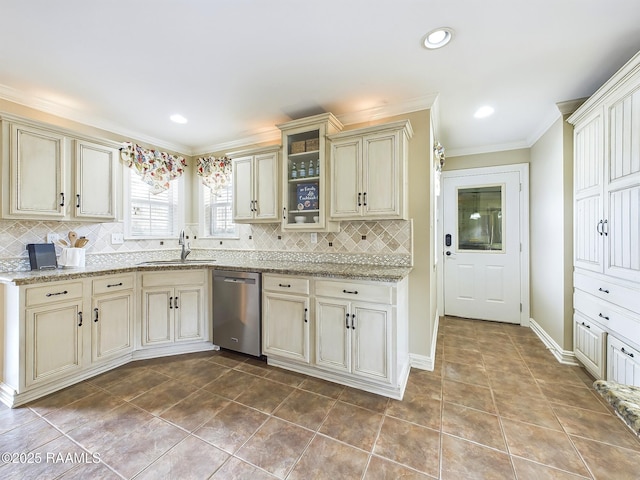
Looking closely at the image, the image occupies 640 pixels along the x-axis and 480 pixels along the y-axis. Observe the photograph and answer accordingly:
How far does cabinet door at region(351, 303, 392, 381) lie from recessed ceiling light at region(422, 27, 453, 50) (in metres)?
1.84

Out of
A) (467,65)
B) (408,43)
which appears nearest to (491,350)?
(467,65)

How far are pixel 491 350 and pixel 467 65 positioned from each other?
2.71m

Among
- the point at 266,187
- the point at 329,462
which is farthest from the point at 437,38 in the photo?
the point at 329,462

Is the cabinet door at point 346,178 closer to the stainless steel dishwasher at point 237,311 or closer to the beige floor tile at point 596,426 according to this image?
the stainless steel dishwasher at point 237,311

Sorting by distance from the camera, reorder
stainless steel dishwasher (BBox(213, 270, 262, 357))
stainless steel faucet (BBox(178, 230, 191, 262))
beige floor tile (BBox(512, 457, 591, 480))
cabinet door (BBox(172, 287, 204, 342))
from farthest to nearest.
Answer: stainless steel faucet (BBox(178, 230, 191, 262)) → cabinet door (BBox(172, 287, 204, 342)) → stainless steel dishwasher (BBox(213, 270, 262, 357)) → beige floor tile (BBox(512, 457, 591, 480))

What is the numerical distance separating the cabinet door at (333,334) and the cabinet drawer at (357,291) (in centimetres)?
7

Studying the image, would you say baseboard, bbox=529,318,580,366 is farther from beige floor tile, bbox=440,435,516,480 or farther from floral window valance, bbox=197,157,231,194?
floral window valance, bbox=197,157,231,194

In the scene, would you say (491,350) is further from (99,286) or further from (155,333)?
(99,286)

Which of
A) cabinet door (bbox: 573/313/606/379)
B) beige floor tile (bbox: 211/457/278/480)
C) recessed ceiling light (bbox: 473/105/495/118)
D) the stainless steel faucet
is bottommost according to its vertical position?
beige floor tile (bbox: 211/457/278/480)

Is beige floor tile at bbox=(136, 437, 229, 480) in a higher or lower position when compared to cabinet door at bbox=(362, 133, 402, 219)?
lower

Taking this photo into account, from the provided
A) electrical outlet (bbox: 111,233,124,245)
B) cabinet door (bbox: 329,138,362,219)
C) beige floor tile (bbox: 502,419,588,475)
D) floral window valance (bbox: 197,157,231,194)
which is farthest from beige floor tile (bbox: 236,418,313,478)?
floral window valance (bbox: 197,157,231,194)

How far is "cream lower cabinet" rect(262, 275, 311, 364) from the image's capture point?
242 centimetres

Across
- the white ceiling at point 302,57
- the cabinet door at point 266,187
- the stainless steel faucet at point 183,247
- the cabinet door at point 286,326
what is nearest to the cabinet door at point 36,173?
the white ceiling at point 302,57

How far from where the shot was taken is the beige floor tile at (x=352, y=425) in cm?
166
